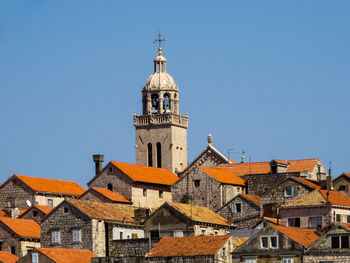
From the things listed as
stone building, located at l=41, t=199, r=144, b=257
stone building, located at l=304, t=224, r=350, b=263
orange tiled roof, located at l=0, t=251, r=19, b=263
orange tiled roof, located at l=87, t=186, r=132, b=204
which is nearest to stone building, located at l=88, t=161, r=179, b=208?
orange tiled roof, located at l=87, t=186, r=132, b=204

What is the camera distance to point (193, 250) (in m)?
103

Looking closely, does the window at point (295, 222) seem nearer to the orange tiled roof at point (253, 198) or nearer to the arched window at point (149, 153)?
the orange tiled roof at point (253, 198)

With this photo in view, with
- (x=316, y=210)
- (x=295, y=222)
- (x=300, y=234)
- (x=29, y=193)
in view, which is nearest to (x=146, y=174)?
(x=29, y=193)

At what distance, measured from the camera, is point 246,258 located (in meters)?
102

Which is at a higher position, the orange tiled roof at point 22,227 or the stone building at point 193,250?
the orange tiled roof at point 22,227

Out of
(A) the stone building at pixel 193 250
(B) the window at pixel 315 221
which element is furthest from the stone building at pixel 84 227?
(B) the window at pixel 315 221

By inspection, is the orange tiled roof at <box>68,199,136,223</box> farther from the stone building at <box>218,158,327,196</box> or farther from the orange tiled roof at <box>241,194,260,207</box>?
the stone building at <box>218,158,327,196</box>

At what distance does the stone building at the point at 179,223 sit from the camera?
11275 cm

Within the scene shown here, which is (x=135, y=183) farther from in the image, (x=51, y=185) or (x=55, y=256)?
(x=55, y=256)

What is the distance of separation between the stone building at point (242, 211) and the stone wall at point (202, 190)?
18.4 feet

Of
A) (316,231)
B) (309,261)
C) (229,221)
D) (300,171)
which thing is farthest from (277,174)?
(309,261)

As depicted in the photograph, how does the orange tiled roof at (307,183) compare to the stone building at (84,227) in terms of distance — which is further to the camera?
the orange tiled roof at (307,183)

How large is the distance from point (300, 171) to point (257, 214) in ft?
40.6

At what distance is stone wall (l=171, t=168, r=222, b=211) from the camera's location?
129375mm
